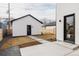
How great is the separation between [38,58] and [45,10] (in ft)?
4.01

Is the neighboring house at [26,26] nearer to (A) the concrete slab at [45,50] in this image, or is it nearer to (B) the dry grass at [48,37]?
(B) the dry grass at [48,37]

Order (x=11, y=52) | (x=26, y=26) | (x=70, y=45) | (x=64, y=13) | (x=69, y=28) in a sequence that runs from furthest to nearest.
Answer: (x=64, y=13)
(x=69, y=28)
(x=70, y=45)
(x=26, y=26)
(x=11, y=52)

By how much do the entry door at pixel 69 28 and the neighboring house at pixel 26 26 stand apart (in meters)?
0.82

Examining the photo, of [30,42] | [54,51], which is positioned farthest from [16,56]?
[54,51]

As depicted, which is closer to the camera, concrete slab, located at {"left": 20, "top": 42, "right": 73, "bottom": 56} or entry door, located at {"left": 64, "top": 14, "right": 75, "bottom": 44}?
concrete slab, located at {"left": 20, "top": 42, "right": 73, "bottom": 56}

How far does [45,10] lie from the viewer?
3.10 meters

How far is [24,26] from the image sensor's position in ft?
10.0

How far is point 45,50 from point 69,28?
94cm

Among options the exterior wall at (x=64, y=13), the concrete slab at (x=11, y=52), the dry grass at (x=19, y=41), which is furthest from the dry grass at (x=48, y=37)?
the concrete slab at (x=11, y=52)

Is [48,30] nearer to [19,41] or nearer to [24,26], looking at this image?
[24,26]

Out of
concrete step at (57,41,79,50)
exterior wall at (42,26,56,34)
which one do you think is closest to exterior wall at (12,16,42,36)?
exterior wall at (42,26,56,34)

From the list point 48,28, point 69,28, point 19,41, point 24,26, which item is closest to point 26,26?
point 24,26

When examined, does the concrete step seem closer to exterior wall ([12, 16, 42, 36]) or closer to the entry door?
the entry door

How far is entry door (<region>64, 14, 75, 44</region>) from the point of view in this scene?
10.7ft
